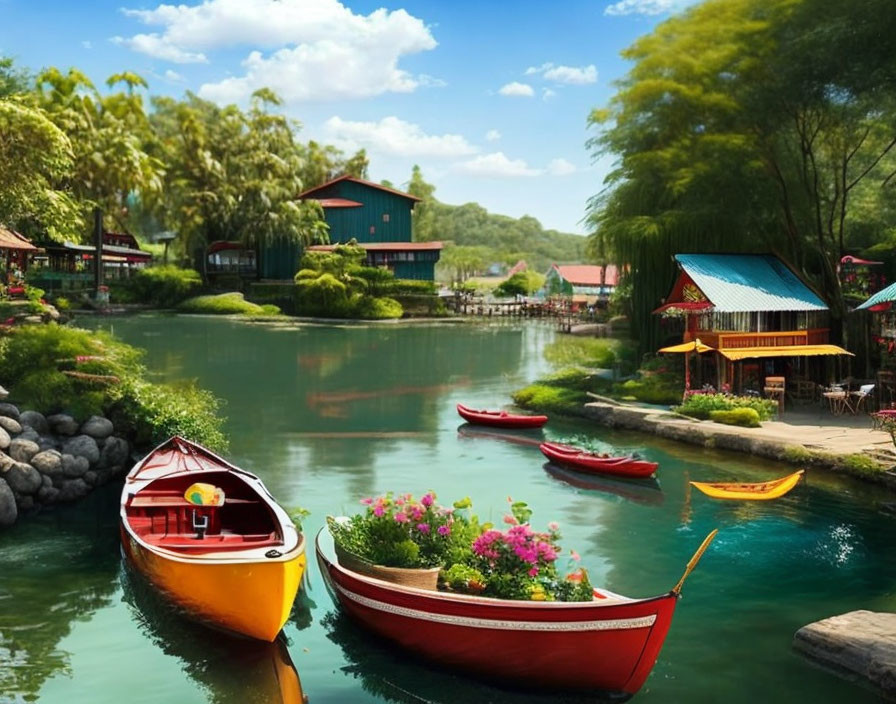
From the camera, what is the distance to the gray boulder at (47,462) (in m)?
21.7

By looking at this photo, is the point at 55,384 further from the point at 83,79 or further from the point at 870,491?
the point at 83,79

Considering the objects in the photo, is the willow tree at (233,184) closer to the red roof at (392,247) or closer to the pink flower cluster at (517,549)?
the red roof at (392,247)

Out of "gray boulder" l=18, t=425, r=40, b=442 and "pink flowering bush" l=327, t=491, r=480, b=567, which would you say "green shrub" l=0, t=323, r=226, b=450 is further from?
"pink flowering bush" l=327, t=491, r=480, b=567

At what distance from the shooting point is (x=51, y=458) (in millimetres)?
21938

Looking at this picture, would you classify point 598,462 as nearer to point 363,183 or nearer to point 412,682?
point 412,682

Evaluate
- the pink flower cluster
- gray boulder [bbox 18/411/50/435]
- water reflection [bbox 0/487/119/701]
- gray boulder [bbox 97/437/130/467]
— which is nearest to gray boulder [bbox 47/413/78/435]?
gray boulder [bbox 18/411/50/435]

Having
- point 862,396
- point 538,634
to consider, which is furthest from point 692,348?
point 538,634

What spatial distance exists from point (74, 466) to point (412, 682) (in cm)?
1335

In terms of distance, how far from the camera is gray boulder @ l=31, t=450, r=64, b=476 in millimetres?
21703

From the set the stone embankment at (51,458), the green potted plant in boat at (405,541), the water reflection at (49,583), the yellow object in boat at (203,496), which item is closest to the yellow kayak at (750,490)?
the green potted plant in boat at (405,541)

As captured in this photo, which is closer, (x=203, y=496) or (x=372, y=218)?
(x=203, y=496)

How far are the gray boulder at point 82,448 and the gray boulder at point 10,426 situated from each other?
124 centimetres

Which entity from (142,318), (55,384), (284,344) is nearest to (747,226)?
(55,384)

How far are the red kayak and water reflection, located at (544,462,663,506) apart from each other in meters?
0.22
